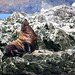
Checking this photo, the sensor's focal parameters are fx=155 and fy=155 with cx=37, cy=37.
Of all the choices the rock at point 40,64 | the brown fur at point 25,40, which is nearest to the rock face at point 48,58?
the rock at point 40,64

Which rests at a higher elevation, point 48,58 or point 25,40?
point 25,40

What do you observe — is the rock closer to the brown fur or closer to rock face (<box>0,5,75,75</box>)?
rock face (<box>0,5,75,75</box>)

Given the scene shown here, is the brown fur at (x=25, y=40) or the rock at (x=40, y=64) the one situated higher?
the brown fur at (x=25, y=40)

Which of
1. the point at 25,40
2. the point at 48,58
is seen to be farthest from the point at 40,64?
the point at 25,40

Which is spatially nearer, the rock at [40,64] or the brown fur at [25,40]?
the rock at [40,64]

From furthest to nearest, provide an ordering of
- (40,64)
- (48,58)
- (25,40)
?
(25,40)
(48,58)
(40,64)

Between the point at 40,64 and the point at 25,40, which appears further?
the point at 25,40

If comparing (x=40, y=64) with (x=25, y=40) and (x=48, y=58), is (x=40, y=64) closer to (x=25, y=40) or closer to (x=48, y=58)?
(x=48, y=58)

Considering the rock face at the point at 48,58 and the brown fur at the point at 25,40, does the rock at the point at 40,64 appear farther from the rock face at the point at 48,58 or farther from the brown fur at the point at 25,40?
the brown fur at the point at 25,40

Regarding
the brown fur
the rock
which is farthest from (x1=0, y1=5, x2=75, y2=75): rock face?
the brown fur

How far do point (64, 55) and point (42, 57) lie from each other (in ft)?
2.04

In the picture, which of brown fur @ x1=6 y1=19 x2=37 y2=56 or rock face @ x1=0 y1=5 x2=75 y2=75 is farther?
brown fur @ x1=6 y1=19 x2=37 y2=56

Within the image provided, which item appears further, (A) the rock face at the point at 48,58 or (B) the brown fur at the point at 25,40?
(B) the brown fur at the point at 25,40

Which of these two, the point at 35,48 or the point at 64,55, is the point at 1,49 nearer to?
the point at 35,48
